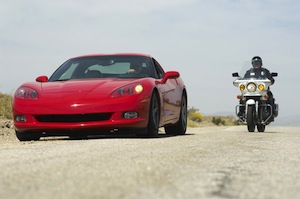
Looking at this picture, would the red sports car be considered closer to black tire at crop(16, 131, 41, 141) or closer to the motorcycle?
black tire at crop(16, 131, 41, 141)

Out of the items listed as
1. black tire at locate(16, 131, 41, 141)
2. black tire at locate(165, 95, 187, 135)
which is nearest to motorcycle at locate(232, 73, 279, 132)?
black tire at locate(165, 95, 187, 135)

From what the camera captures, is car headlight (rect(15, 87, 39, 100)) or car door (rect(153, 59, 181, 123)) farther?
car door (rect(153, 59, 181, 123))

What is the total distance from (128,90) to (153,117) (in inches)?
22.3

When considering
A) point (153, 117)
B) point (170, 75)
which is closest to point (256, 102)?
point (170, 75)

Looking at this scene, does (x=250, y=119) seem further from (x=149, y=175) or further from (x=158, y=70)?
(x=149, y=175)

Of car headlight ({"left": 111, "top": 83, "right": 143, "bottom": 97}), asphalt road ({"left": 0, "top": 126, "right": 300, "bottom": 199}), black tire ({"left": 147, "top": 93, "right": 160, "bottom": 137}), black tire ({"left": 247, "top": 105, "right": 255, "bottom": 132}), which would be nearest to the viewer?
asphalt road ({"left": 0, "top": 126, "right": 300, "bottom": 199})

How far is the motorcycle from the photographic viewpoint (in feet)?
46.1

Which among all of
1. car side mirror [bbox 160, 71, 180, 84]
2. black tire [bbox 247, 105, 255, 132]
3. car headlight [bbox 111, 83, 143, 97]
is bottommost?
black tire [bbox 247, 105, 255, 132]

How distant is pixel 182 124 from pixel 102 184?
7736 mm

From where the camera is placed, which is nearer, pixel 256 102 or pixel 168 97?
pixel 168 97

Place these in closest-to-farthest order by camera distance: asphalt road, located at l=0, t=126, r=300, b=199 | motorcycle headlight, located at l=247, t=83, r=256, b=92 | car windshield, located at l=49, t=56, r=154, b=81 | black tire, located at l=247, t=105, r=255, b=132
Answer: asphalt road, located at l=0, t=126, r=300, b=199, car windshield, located at l=49, t=56, r=154, b=81, black tire, located at l=247, t=105, r=255, b=132, motorcycle headlight, located at l=247, t=83, r=256, b=92

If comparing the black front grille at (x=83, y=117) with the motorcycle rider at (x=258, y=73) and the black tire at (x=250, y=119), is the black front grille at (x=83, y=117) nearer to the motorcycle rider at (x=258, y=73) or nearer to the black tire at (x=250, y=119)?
the black tire at (x=250, y=119)

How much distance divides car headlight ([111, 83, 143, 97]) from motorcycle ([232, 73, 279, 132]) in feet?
19.7

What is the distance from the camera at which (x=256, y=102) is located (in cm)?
1424
